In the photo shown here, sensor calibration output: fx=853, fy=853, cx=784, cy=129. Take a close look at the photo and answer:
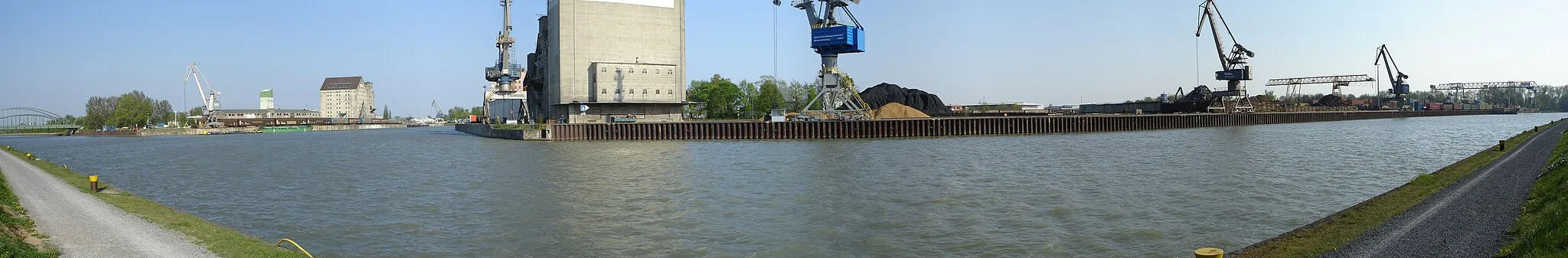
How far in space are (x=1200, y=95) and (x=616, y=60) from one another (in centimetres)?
7621

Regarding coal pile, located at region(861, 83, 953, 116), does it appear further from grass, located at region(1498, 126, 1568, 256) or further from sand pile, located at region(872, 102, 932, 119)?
grass, located at region(1498, 126, 1568, 256)

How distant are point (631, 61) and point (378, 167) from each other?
145 feet

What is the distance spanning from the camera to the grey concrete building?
78812 mm

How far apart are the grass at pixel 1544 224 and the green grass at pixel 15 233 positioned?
17.2 metres

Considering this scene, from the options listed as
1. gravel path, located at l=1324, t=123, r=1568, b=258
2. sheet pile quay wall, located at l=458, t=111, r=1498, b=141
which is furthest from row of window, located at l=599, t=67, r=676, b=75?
gravel path, located at l=1324, t=123, r=1568, b=258

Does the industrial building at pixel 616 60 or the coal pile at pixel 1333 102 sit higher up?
the industrial building at pixel 616 60

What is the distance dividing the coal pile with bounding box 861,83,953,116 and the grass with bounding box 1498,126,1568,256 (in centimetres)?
10316

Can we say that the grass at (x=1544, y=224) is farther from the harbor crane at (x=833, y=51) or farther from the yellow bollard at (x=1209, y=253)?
the harbor crane at (x=833, y=51)

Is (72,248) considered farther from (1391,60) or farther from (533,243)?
(1391,60)

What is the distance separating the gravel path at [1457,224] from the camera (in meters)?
10.8

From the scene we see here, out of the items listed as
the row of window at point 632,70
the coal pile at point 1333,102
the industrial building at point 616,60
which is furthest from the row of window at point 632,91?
the coal pile at point 1333,102

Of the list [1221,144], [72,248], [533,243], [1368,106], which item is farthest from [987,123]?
[1368,106]

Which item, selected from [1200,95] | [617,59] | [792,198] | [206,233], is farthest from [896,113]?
[206,233]

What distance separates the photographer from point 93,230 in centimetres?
1334
